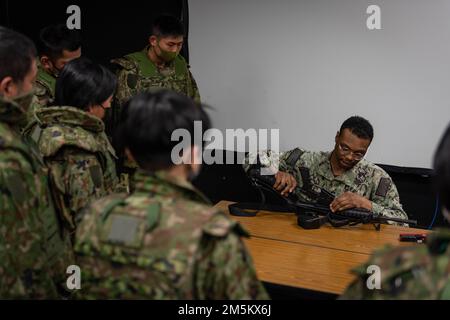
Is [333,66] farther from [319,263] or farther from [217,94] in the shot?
[319,263]

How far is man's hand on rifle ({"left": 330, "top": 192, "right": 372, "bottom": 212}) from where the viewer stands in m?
2.44

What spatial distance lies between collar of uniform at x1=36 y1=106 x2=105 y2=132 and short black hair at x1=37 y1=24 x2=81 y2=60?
3.56ft

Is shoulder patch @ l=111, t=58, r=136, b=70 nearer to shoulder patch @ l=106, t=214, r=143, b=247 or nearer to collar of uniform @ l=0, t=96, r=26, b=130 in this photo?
collar of uniform @ l=0, t=96, r=26, b=130

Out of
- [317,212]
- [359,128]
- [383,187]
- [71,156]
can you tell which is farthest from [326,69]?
[71,156]

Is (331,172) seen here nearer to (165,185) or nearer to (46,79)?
(46,79)

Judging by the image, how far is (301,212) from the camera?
99.5 inches

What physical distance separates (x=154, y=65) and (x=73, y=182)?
67.0 inches

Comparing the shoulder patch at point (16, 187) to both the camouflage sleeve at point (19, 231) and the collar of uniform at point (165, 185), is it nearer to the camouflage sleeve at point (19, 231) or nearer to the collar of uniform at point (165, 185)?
the camouflage sleeve at point (19, 231)

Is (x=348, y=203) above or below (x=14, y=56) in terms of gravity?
below

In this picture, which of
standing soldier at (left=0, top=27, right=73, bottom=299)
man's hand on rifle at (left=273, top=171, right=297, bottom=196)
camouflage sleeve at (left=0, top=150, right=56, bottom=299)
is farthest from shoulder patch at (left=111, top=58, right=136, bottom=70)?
camouflage sleeve at (left=0, top=150, right=56, bottom=299)

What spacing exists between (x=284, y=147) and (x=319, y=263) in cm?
176

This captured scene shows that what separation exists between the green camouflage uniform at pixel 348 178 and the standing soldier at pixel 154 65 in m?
0.89

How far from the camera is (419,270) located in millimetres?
1006

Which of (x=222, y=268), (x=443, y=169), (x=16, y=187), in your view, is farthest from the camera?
(x=16, y=187)
